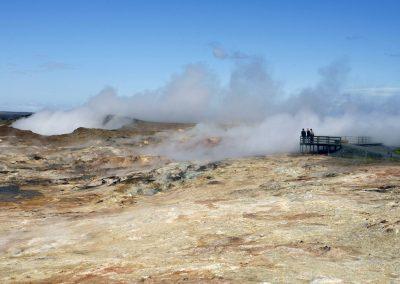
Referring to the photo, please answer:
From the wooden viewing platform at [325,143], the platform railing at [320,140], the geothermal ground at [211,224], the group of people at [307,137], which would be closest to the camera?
the geothermal ground at [211,224]

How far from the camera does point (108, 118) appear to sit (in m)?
104

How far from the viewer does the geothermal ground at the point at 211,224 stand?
55.2ft

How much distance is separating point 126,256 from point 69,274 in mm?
2757

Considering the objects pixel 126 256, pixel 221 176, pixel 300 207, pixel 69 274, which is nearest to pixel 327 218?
pixel 300 207

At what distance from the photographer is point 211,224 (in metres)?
23.6

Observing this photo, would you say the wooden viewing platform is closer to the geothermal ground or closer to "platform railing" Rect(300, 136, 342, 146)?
"platform railing" Rect(300, 136, 342, 146)

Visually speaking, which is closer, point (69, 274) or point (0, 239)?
point (69, 274)

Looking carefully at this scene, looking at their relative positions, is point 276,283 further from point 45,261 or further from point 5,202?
point 5,202

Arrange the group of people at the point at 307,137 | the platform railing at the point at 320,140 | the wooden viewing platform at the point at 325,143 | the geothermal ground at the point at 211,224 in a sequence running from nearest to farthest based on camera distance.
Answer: the geothermal ground at the point at 211,224 → the wooden viewing platform at the point at 325,143 → the platform railing at the point at 320,140 → the group of people at the point at 307,137

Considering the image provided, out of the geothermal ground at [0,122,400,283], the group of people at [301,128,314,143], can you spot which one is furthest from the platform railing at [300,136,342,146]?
the geothermal ground at [0,122,400,283]

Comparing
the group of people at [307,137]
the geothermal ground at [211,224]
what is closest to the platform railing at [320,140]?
the group of people at [307,137]

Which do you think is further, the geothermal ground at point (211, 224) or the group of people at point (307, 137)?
the group of people at point (307, 137)

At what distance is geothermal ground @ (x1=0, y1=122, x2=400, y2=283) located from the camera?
55.2 ft

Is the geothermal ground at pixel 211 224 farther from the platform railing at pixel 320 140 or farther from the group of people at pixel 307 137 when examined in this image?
the group of people at pixel 307 137
